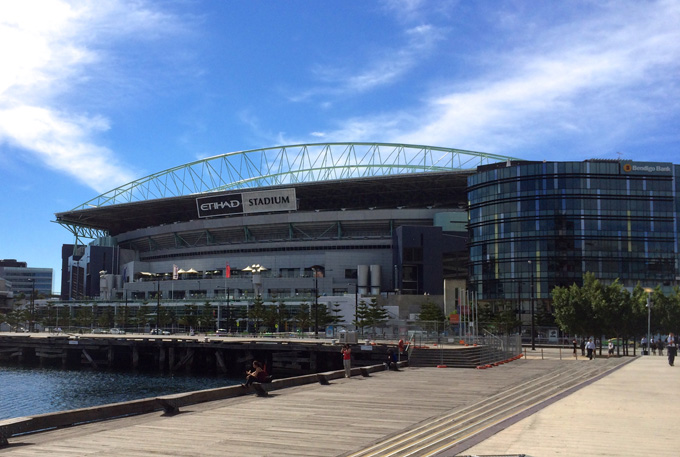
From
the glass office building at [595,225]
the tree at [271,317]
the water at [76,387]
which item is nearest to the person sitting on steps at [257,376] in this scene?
the water at [76,387]

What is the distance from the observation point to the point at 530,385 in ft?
114

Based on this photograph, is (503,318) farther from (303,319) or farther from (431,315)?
(303,319)

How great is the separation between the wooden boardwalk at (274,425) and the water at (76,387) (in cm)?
2570

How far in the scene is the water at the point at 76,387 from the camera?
5083 cm

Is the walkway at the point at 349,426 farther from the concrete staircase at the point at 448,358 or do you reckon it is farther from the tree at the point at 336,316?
the tree at the point at 336,316

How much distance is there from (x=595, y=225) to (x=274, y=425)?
10097cm

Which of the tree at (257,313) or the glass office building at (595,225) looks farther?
the tree at (257,313)

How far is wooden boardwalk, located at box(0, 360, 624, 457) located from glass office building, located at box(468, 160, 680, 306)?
83.0 meters

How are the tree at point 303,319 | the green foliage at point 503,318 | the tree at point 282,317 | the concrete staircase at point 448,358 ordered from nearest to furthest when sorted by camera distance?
the concrete staircase at point 448,358 < the green foliage at point 503,318 < the tree at point 303,319 < the tree at point 282,317

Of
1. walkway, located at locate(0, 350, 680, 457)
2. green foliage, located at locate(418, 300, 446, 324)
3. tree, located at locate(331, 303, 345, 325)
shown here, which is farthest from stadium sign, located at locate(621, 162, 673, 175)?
walkway, located at locate(0, 350, 680, 457)

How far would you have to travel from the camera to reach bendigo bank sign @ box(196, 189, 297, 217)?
146m

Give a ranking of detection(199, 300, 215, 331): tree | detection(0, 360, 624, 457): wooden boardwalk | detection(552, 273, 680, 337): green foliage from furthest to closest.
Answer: detection(199, 300, 215, 331): tree, detection(552, 273, 680, 337): green foliage, detection(0, 360, 624, 457): wooden boardwalk

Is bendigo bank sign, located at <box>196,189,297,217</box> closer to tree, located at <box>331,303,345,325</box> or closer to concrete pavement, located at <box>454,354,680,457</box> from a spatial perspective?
tree, located at <box>331,303,345,325</box>

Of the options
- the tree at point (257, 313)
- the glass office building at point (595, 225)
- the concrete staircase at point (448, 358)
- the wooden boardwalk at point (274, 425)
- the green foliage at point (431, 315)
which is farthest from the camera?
the tree at point (257, 313)
